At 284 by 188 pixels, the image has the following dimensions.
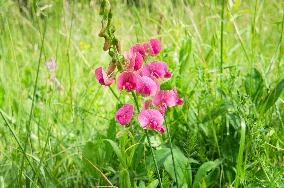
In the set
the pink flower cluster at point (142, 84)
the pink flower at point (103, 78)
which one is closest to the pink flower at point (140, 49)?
the pink flower cluster at point (142, 84)

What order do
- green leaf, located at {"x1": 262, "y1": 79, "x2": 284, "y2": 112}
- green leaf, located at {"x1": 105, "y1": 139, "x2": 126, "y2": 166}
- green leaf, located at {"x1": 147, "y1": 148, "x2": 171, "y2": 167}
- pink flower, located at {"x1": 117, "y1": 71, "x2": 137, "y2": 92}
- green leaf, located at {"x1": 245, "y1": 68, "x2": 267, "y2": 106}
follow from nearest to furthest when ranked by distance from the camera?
pink flower, located at {"x1": 117, "y1": 71, "x2": 137, "y2": 92}
green leaf, located at {"x1": 105, "y1": 139, "x2": 126, "y2": 166}
green leaf, located at {"x1": 147, "y1": 148, "x2": 171, "y2": 167}
green leaf, located at {"x1": 262, "y1": 79, "x2": 284, "y2": 112}
green leaf, located at {"x1": 245, "y1": 68, "x2": 267, "y2": 106}

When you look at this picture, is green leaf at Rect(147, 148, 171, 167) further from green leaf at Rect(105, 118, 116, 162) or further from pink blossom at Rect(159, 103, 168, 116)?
pink blossom at Rect(159, 103, 168, 116)

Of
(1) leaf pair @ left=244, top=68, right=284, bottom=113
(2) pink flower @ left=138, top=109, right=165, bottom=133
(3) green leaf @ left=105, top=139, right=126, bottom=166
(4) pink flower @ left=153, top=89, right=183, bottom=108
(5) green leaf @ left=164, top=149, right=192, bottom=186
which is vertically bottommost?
(5) green leaf @ left=164, top=149, right=192, bottom=186

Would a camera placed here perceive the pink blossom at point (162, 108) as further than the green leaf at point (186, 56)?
No

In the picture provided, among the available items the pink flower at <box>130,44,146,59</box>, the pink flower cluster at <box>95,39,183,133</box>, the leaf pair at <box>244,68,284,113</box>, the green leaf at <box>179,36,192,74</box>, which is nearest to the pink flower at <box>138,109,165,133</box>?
the pink flower cluster at <box>95,39,183,133</box>

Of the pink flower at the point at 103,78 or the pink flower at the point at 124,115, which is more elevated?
the pink flower at the point at 103,78

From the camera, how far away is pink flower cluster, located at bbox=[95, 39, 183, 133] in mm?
1127

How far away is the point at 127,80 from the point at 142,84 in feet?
0.11

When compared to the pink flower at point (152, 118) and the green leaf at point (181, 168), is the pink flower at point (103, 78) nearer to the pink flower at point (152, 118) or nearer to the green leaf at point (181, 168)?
the pink flower at point (152, 118)

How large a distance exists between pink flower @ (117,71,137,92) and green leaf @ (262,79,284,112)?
624mm

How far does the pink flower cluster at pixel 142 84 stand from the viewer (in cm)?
113

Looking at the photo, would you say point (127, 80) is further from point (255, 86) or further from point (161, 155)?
point (255, 86)

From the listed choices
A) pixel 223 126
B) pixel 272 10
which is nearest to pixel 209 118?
pixel 223 126

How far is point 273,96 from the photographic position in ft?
5.29
